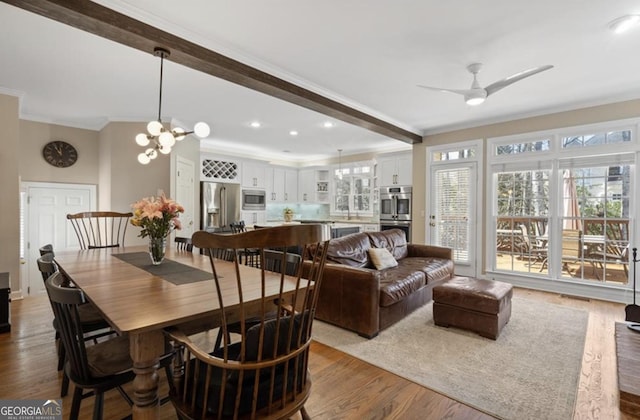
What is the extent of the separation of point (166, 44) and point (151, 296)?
192 cm

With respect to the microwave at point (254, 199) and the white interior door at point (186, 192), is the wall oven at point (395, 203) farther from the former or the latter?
the white interior door at point (186, 192)

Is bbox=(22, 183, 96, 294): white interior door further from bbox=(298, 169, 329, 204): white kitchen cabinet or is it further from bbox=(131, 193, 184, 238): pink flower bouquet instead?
bbox=(298, 169, 329, 204): white kitchen cabinet

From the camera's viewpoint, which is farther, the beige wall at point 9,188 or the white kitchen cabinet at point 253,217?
the white kitchen cabinet at point 253,217

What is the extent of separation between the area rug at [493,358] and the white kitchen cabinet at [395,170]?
356 cm

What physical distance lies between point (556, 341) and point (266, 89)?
3.63m

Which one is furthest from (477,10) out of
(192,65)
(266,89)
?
(192,65)

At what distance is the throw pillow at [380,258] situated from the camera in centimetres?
378

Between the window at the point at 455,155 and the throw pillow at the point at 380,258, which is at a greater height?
the window at the point at 455,155

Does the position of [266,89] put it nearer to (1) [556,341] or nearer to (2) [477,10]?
(2) [477,10]

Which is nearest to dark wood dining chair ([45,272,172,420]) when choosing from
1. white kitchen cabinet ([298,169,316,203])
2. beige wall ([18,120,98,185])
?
beige wall ([18,120,98,185])

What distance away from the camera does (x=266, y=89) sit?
10.3 feet

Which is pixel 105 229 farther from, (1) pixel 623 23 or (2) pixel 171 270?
(1) pixel 623 23

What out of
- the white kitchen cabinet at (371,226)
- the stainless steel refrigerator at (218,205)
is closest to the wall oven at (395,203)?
the white kitchen cabinet at (371,226)

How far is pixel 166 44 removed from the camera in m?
2.34
